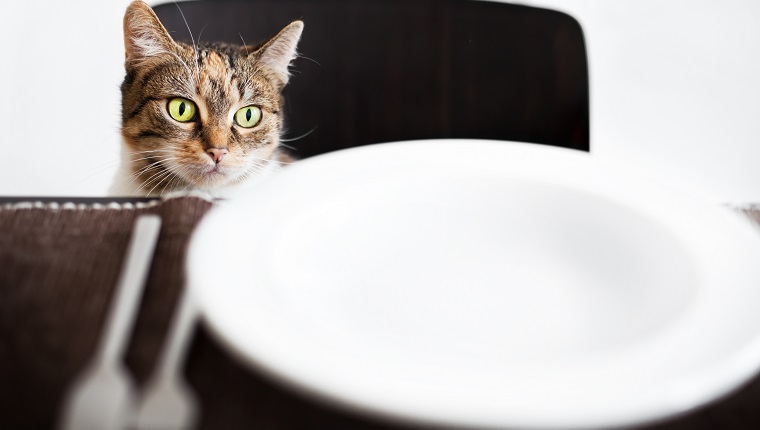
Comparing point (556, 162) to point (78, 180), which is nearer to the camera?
point (556, 162)

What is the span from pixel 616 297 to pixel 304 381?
259 mm

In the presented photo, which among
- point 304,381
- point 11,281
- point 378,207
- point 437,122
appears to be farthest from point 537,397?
point 437,122

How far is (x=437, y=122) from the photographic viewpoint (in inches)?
37.9

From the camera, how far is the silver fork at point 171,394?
1.09ft

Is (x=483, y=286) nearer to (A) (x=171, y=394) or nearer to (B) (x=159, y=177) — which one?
(A) (x=171, y=394)

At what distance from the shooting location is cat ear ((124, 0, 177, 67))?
0.81 meters

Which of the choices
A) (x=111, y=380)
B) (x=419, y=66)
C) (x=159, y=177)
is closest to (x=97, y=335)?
(x=111, y=380)

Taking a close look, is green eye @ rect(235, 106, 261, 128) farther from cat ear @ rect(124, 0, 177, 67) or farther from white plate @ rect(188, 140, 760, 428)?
white plate @ rect(188, 140, 760, 428)

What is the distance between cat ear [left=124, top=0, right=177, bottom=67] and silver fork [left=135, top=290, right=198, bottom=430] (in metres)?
0.53

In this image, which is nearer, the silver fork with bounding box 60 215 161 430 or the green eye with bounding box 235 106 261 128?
the silver fork with bounding box 60 215 161 430

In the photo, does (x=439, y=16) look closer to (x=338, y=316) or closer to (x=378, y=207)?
(x=378, y=207)

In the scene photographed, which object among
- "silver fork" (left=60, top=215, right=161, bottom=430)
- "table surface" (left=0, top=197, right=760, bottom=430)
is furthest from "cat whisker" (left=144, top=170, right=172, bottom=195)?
"silver fork" (left=60, top=215, right=161, bottom=430)

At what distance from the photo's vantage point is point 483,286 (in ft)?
1.61

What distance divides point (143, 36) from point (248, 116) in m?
0.15
